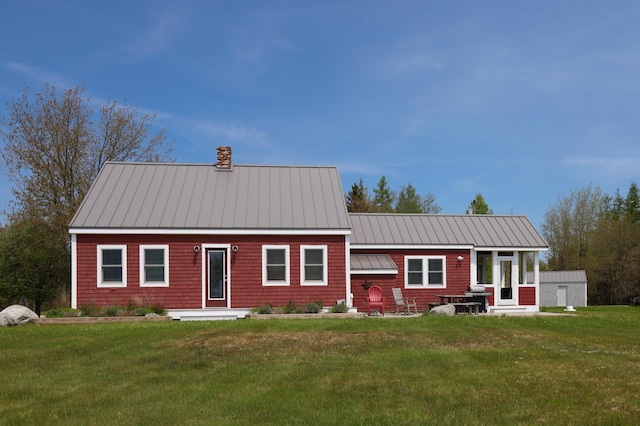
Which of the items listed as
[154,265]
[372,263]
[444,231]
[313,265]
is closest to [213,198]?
[154,265]

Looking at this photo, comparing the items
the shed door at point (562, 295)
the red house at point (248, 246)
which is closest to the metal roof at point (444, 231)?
the red house at point (248, 246)

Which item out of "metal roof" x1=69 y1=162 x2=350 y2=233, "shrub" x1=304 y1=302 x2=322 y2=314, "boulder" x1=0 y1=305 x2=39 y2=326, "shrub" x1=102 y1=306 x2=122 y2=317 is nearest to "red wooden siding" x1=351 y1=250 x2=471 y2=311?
"metal roof" x1=69 y1=162 x2=350 y2=233

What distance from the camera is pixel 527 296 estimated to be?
25.8m

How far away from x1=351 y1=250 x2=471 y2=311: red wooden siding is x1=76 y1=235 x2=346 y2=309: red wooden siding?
1.49 m

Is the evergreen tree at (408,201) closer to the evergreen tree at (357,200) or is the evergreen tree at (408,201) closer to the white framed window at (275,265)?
the evergreen tree at (357,200)

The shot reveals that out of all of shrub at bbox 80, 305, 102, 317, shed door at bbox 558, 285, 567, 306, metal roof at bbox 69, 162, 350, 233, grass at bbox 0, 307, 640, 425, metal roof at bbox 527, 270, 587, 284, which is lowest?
shed door at bbox 558, 285, 567, 306

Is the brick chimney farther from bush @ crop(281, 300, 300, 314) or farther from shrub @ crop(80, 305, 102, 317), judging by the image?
shrub @ crop(80, 305, 102, 317)

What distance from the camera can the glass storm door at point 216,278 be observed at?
2206 centimetres

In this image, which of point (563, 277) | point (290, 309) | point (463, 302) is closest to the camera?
point (290, 309)

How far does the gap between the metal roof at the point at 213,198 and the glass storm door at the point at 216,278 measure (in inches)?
43.8

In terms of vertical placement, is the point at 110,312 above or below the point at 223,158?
below

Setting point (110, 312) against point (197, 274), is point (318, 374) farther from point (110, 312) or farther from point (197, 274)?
point (197, 274)

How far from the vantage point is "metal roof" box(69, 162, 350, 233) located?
22172 mm

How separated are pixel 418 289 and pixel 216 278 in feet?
26.5
